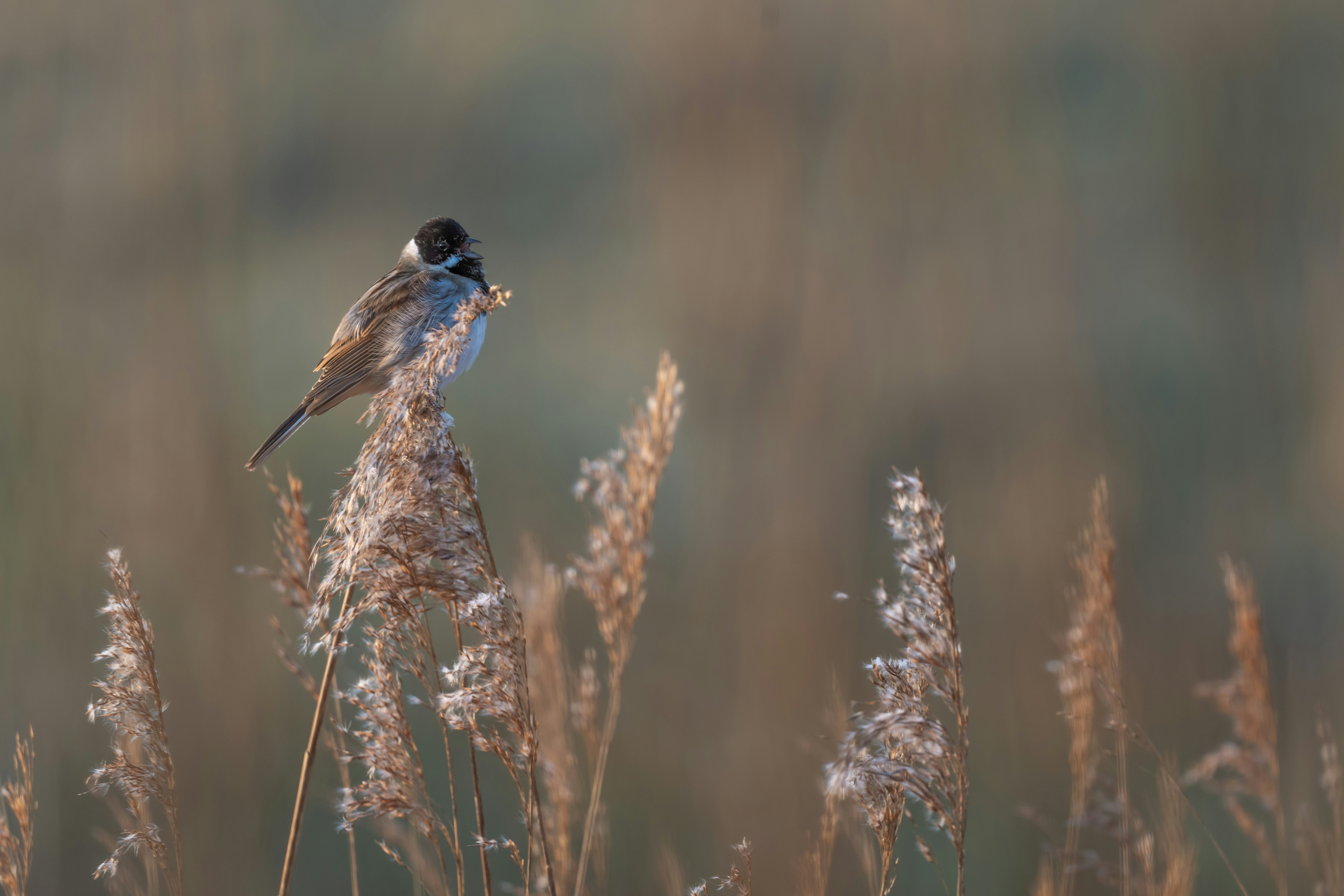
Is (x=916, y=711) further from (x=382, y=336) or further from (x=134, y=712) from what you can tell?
(x=382, y=336)

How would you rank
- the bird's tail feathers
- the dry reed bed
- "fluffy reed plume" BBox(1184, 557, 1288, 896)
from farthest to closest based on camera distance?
the bird's tail feathers < "fluffy reed plume" BBox(1184, 557, 1288, 896) < the dry reed bed

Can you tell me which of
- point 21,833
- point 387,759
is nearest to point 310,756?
point 387,759

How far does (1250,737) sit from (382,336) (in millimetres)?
2696

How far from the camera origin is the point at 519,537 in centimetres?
423

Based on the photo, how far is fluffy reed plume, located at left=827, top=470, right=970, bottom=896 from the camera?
1306 mm

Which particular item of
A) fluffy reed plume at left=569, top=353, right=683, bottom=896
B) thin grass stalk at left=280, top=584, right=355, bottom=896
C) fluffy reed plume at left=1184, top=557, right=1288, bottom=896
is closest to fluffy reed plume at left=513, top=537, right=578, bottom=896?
fluffy reed plume at left=569, top=353, right=683, bottom=896

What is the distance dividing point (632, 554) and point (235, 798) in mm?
3235

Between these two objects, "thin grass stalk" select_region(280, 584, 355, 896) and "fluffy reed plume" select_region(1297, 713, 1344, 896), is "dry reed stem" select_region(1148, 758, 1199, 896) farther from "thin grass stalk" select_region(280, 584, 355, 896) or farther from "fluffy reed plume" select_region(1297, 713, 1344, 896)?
"thin grass stalk" select_region(280, 584, 355, 896)

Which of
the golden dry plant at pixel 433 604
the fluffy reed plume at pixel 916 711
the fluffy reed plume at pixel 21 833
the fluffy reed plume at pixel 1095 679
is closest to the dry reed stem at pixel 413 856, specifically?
the golden dry plant at pixel 433 604

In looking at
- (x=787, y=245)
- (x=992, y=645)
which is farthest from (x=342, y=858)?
(x=787, y=245)

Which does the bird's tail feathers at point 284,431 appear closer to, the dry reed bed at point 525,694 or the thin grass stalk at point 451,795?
the dry reed bed at point 525,694

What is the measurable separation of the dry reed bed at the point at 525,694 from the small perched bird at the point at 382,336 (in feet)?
2.58

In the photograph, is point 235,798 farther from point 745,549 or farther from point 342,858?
point 745,549

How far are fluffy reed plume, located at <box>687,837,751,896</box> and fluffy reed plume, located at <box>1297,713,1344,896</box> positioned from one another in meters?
1.37
